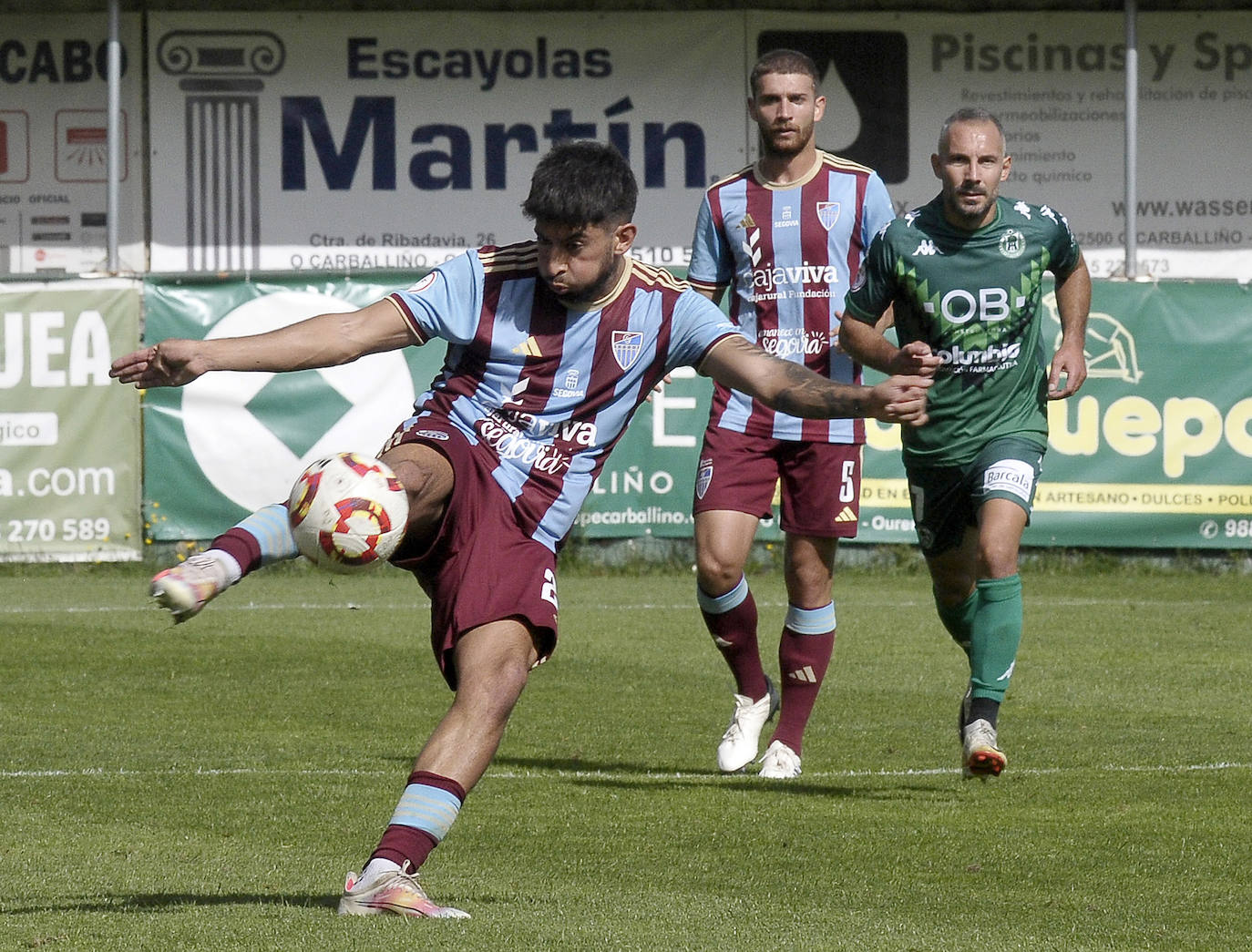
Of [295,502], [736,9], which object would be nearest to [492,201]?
[736,9]

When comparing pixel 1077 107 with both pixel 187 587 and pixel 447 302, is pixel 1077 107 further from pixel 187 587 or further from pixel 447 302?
pixel 187 587

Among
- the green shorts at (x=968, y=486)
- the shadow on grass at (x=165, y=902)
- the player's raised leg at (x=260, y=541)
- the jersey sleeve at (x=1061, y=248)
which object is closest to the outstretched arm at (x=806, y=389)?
the player's raised leg at (x=260, y=541)

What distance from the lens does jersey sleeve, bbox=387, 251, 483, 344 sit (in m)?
5.04

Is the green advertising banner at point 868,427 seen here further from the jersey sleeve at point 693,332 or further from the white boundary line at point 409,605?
the jersey sleeve at point 693,332

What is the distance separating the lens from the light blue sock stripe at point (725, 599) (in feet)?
24.6

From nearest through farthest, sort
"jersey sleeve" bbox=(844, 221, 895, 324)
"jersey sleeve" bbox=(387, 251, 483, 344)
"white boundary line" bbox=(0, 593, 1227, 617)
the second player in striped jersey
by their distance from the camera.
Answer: "jersey sleeve" bbox=(387, 251, 483, 344) → "jersey sleeve" bbox=(844, 221, 895, 324) → the second player in striped jersey → "white boundary line" bbox=(0, 593, 1227, 617)

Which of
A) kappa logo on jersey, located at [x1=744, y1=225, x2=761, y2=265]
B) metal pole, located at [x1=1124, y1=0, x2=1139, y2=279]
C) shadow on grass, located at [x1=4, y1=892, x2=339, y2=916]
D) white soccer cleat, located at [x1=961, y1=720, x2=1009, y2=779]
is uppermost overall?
metal pole, located at [x1=1124, y1=0, x2=1139, y2=279]

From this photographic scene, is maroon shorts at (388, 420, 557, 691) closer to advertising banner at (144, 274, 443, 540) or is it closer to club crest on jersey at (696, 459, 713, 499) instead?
club crest on jersey at (696, 459, 713, 499)

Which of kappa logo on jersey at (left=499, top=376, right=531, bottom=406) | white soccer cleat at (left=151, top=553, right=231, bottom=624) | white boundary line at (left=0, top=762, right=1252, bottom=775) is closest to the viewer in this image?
white soccer cleat at (left=151, top=553, right=231, bottom=624)

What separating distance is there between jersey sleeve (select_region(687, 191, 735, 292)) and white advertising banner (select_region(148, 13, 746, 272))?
11059 mm

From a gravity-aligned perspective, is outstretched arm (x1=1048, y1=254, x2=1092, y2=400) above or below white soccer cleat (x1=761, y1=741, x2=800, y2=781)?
above

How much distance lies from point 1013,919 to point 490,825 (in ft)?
6.22

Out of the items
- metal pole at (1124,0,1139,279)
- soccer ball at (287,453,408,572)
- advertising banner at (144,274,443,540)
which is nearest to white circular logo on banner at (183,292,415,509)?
advertising banner at (144,274,443,540)

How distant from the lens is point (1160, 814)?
244 inches
